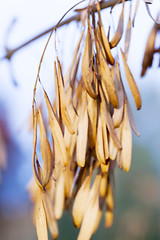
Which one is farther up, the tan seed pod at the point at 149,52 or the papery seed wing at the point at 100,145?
the tan seed pod at the point at 149,52

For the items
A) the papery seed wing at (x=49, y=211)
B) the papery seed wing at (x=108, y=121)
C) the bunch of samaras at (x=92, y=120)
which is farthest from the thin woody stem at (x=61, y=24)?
the papery seed wing at (x=49, y=211)

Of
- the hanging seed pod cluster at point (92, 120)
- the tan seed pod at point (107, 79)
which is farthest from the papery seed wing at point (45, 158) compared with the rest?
the tan seed pod at point (107, 79)

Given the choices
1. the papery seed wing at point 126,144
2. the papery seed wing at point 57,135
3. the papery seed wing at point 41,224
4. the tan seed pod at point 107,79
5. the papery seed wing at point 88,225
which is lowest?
the papery seed wing at point 88,225

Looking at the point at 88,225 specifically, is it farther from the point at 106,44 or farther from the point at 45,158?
the point at 106,44

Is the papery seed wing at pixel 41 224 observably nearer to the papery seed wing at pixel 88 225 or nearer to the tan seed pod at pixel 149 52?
the papery seed wing at pixel 88 225

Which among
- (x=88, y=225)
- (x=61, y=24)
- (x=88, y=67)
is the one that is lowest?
(x=88, y=225)

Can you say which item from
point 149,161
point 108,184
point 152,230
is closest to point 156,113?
point 149,161

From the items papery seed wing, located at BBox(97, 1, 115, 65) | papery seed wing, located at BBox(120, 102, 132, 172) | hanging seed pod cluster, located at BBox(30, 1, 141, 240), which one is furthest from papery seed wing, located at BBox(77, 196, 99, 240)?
papery seed wing, located at BBox(97, 1, 115, 65)

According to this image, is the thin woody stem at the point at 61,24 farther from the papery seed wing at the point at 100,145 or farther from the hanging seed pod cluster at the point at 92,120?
the papery seed wing at the point at 100,145

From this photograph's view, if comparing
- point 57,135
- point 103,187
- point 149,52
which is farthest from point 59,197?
point 149,52

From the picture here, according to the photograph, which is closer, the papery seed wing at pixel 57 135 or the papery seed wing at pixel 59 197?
the papery seed wing at pixel 57 135

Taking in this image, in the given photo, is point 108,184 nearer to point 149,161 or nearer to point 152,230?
point 152,230
